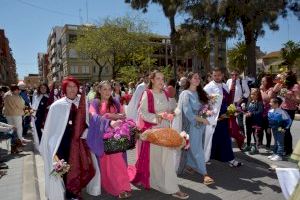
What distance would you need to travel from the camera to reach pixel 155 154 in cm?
609

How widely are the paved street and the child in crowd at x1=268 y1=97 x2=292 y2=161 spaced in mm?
325

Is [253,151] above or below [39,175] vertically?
above

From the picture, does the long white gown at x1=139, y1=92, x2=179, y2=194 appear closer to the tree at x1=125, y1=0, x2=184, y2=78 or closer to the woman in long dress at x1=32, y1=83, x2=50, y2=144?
the woman in long dress at x1=32, y1=83, x2=50, y2=144

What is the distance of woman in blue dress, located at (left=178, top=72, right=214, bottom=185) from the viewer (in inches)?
261

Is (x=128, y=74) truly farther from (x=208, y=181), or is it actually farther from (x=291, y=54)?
(x=208, y=181)

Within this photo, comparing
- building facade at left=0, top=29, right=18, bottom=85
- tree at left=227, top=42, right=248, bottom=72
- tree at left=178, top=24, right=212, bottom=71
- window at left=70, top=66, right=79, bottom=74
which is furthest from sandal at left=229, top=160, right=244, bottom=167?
building facade at left=0, top=29, right=18, bottom=85

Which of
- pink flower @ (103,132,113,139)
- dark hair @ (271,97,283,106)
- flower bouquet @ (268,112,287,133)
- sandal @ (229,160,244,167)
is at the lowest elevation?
sandal @ (229,160,244,167)

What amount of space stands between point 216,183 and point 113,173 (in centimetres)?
179

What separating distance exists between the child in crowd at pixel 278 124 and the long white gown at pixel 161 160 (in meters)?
2.96

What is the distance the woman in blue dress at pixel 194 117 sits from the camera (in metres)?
6.63

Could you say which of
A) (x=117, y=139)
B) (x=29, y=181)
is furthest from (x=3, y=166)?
(x=117, y=139)

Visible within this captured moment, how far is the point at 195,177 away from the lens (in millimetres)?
6891

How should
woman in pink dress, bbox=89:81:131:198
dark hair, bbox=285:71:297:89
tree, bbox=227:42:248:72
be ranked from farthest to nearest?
1. tree, bbox=227:42:248:72
2. dark hair, bbox=285:71:297:89
3. woman in pink dress, bbox=89:81:131:198

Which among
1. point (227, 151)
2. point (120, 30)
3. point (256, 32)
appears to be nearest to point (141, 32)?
point (120, 30)
